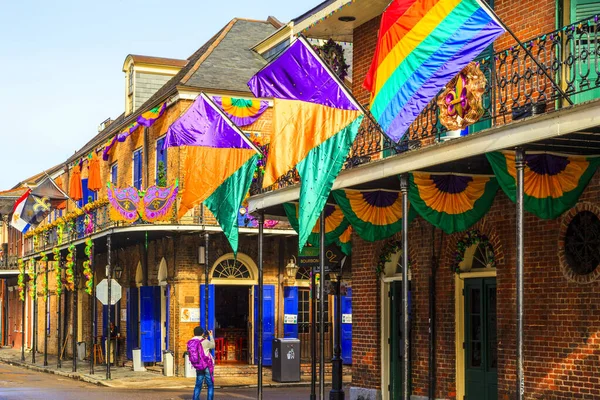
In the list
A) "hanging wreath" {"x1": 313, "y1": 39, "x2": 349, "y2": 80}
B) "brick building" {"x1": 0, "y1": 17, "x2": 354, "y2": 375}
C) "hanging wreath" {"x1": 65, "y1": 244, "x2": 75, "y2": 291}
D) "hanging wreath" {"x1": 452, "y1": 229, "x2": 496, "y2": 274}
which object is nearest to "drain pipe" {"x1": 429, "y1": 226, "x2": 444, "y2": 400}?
"hanging wreath" {"x1": 452, "y1": 229, "x2": 496, "y2": 274}

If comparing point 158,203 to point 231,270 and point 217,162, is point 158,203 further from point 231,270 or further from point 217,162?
point 217,162

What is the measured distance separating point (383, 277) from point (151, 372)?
43.2 feet

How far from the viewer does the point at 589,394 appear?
40.7ft

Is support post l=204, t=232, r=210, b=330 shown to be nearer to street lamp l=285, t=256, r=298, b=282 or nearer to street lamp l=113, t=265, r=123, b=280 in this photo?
street lamp l=285, t=256, r=298, b=282

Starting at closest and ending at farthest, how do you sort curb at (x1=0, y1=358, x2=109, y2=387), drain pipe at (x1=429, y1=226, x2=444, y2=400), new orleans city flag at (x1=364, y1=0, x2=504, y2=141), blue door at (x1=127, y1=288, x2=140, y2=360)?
new orleans city flag at (x1=364, y1=0, x2=504, y2=141) < drain pipe at (x1=429, y1=226, x2=444, y2=400) < curb at (x1=0, y1=358, x2=109, y2=387) < blue door at (x1=127, y1=288, x2=140, y2=360)

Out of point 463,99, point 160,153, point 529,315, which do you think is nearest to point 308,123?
point 463,99

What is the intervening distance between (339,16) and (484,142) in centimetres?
659

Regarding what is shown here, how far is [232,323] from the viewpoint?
99.4ft

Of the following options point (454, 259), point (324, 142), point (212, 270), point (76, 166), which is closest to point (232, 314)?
point (212, 270)

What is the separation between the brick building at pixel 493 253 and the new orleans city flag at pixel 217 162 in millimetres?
733

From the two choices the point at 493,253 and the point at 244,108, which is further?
the point at 244,108

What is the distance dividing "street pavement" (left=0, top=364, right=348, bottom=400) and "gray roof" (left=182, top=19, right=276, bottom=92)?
28.8 ft

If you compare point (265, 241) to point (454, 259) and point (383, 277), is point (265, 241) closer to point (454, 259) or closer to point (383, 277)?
point (383, 277)

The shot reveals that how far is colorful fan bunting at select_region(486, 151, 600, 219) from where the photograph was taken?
12148mm
